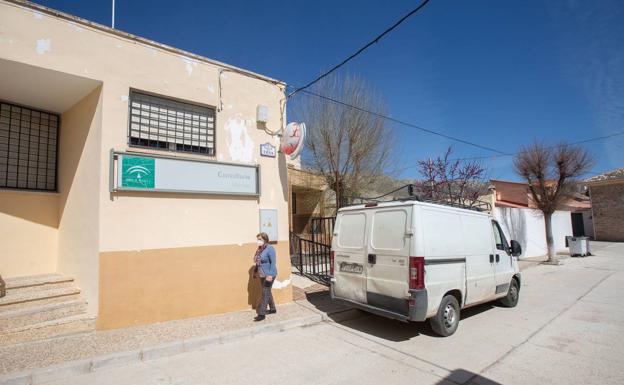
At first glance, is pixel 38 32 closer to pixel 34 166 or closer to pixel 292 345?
pixel 34 166

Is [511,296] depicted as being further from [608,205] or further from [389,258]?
[608,205]

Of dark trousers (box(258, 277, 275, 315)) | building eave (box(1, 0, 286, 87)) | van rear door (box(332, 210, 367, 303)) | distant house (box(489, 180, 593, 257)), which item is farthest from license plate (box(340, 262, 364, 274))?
distant house (box(489, 180, 593, 257))

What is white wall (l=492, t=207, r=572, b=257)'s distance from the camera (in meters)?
16.0

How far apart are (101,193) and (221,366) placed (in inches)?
134

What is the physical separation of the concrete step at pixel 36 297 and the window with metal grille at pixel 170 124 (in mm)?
2864

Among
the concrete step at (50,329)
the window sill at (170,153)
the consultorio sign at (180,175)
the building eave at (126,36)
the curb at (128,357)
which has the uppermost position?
the building eave at (126,36)

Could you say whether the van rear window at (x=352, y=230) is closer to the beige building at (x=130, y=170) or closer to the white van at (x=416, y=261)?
the white van at (x=416, y=261)

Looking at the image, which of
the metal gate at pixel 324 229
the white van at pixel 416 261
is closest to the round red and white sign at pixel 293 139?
the white van at pixel 416 261

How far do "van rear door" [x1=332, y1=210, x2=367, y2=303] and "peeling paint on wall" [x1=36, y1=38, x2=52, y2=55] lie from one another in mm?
5628

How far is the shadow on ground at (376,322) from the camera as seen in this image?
584 cm

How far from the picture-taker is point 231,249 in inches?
270

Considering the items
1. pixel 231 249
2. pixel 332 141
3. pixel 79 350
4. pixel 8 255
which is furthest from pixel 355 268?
pixel 332 141

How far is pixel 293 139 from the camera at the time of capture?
23.6 ft

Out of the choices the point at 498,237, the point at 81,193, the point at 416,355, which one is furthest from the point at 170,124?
the point at 498,237
